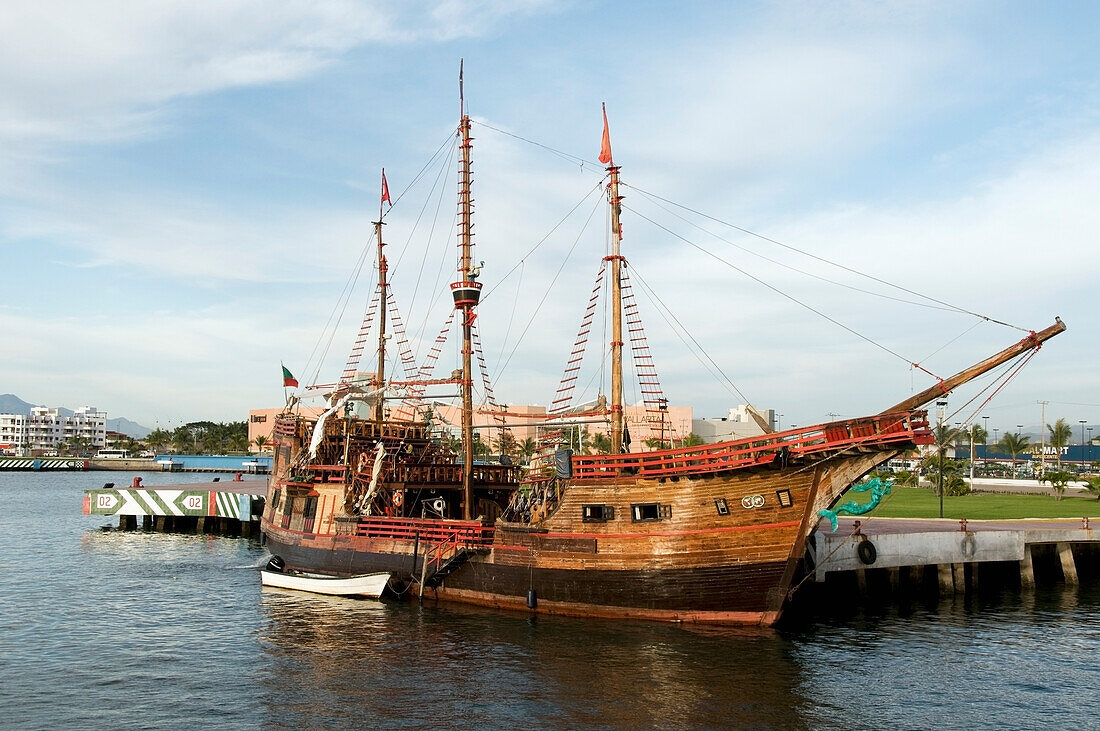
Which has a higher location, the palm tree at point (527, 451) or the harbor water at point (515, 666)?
the palm tree at point (527, 451)

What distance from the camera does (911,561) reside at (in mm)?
34562

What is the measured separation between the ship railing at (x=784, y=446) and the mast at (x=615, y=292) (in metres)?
3.58

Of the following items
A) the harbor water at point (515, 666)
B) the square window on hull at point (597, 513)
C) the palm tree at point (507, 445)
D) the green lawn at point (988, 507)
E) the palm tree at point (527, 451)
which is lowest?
the harbor water at point (515, 666)

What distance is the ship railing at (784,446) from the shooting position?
2469 cm

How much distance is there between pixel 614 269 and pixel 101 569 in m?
30.3

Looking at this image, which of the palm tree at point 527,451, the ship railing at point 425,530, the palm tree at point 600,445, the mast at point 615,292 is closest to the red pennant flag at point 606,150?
the mast at point 615,292

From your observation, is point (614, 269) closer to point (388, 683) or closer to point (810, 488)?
point (810, 488)

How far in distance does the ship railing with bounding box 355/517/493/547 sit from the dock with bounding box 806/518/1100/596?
12095mm

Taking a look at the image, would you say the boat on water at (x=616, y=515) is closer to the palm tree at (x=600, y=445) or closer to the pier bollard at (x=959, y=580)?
the pier bollard at (x=959, y=580)

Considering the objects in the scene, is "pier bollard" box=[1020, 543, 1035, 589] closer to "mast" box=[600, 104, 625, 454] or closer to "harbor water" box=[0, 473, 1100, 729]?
"harbor water" box=[0, 473, 1100, 729]

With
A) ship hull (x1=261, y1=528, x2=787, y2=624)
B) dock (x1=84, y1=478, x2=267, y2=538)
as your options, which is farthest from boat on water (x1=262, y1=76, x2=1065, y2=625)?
dock (x1=84, y1=478, x2=267, y2=538)

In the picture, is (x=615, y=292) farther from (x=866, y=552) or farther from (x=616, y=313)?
(x=866, y=552)

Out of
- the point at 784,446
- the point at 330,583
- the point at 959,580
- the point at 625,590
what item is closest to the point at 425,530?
the point at 330,583

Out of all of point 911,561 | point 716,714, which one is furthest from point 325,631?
point 911,561
